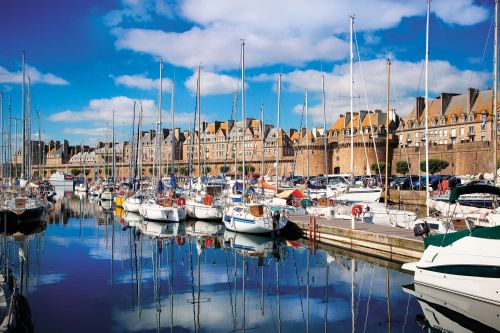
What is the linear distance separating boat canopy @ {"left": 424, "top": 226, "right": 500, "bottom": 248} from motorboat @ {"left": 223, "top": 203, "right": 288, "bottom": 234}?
40.5 feet

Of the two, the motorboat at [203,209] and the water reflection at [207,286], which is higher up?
the motorboat at [203,209]

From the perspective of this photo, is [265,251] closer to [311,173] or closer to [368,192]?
[368,192]

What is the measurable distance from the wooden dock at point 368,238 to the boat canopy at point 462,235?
326 centimetres

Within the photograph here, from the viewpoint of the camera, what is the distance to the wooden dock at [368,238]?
22.0m

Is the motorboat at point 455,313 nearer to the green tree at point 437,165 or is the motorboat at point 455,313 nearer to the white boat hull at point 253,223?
the white boat hull at point 253,223

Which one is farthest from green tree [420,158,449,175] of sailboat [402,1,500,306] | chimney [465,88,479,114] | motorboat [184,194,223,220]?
sailboat [402,1,500,306]

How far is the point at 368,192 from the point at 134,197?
2188 centimetres

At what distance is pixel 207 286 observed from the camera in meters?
19.1

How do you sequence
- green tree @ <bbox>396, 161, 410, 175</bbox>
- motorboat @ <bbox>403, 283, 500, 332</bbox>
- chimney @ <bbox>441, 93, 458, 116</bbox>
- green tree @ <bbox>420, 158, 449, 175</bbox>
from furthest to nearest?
chimney @ <bbox>441, 93, 458, 116</bbox> < green tree @ <bbox>396, 161, 410, 175</bbox> < green tree @ <bbox>420, 158, 449, 175</bbox> < motorboat @ <bbox>403, 283, 500, 332</bbox>

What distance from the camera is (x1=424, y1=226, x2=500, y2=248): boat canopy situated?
51.3ft

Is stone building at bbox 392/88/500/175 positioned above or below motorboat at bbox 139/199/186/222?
above

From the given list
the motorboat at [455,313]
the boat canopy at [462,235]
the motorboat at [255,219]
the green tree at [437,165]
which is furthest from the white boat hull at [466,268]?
the green tree at [437,165]

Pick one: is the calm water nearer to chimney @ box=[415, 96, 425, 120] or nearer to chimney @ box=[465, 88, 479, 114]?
chimney @ box=[465, 88, 479, 114]

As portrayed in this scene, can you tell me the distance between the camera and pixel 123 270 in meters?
21.9
